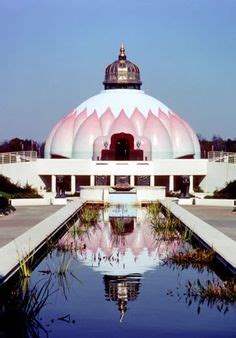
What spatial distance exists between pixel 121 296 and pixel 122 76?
31.8m

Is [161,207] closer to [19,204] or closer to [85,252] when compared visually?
[19,204]

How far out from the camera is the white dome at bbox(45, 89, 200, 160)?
112 ft

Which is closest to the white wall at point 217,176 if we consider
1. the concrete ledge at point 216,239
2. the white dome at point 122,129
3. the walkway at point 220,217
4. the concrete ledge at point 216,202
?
the white dome at point 122,129

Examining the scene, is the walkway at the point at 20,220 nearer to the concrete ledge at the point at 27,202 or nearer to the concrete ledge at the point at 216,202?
the concrete ledge at the point at 27,202

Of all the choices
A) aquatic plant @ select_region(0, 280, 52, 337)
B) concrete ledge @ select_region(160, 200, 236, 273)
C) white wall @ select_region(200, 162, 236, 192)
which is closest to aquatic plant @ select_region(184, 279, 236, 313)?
concrete ledge @ select_region(160, 200, 236, 273)

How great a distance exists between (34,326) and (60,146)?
29.8 metres

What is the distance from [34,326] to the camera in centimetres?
606

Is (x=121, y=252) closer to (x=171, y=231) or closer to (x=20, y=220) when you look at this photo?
(x=171, y=231)

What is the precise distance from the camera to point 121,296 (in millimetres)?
7359

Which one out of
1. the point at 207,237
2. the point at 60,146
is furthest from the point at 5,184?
the point at 207,237

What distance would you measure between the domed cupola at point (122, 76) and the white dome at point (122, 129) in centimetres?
121

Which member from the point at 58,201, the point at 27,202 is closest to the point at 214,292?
the point at 27,202

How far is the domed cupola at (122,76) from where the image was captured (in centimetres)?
3841

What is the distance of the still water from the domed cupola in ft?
89.0
